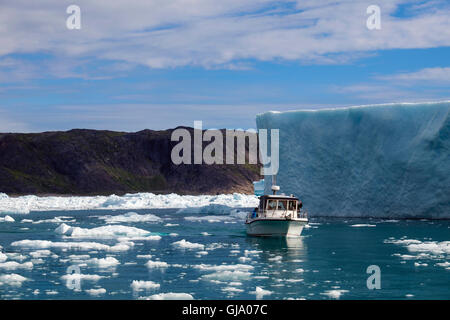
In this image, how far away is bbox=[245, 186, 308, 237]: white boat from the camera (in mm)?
27359

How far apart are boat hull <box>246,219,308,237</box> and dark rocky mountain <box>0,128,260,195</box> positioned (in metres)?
91.6

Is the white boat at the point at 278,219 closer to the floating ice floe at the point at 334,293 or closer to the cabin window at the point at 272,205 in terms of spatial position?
the cabin window at the point at 272,205

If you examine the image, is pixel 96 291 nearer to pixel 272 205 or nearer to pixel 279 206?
pixel 272 205

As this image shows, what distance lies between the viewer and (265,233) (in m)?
27.9

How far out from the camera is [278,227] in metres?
27.6

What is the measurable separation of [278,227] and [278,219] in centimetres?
43

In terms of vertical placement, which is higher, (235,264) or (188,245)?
(188,245)

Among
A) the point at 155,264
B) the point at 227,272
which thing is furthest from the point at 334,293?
the point at 155,264

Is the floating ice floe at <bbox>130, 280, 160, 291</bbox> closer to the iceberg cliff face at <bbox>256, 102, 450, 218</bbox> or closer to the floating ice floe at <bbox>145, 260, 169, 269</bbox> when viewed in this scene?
the floating ice floe at <bbox>145, 260, 169, 269</bbox>

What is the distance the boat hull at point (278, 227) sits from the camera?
89.6ft

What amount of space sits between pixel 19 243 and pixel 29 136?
370 feet

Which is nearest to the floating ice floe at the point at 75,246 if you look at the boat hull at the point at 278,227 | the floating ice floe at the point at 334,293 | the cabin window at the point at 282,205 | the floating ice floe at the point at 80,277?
the boat hull at the point at 278,227

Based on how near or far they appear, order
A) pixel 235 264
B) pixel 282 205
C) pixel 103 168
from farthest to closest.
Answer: pixel 103 168 < pixel 282 205 < pixel 235 264

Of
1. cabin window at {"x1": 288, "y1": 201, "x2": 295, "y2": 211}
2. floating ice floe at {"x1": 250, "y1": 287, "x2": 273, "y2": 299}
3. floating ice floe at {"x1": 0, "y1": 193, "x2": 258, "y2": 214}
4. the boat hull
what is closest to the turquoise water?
floating ice floe at {"x1": 250, "y1": 287, "x2": 273, "y2": 299}
